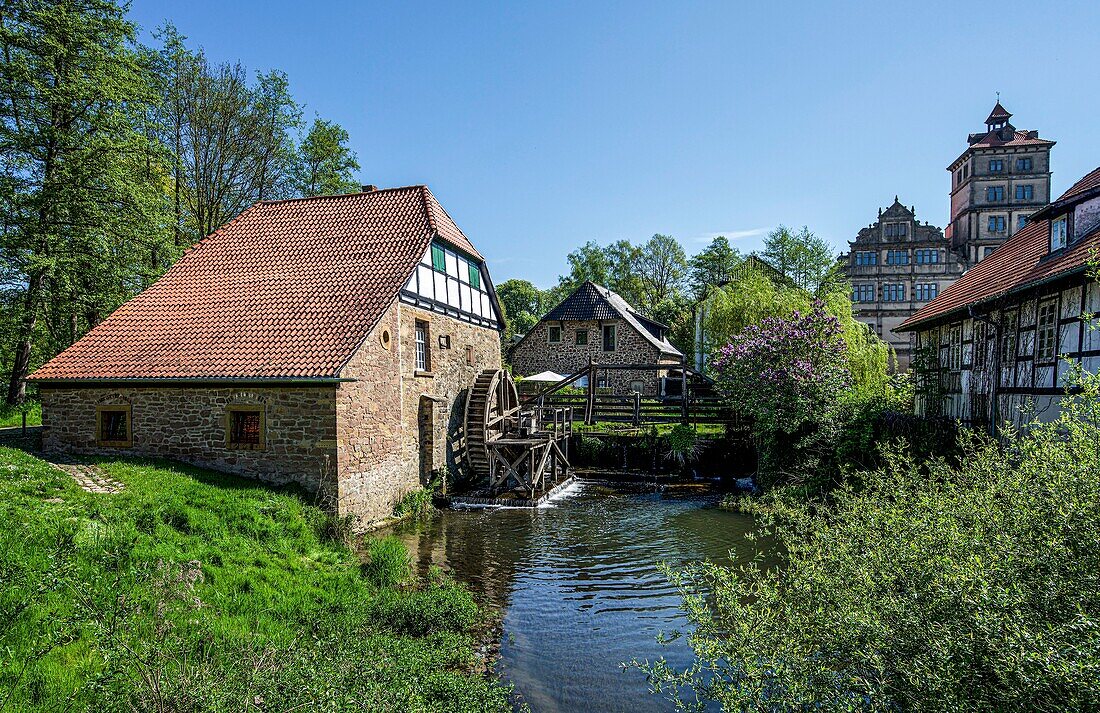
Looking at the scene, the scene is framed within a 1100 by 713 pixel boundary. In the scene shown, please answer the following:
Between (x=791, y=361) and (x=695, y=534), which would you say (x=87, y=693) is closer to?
(x=695, y=534)

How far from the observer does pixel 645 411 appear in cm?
2103

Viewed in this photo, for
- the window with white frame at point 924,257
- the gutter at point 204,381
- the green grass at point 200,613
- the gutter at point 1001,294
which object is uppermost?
the window with white frame at point 924,257

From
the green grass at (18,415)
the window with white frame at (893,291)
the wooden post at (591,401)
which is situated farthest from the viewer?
the window with white frame at (893,291)

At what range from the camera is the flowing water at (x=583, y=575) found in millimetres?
6844

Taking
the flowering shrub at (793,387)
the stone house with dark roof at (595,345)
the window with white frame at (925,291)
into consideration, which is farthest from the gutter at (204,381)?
the window with white frame at (925,291)

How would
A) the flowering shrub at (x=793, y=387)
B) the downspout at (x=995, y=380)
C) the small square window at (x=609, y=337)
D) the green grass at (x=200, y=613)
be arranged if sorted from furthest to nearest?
1. the small square window at (x=609, y=337)
2. the flowering shrub at (x=793, y=387)
3. the downspout at (x=995, y=380)
4. the green grass at (x=200, y=613)

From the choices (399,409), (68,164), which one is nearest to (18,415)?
(68,164)

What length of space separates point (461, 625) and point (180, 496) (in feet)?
16.4

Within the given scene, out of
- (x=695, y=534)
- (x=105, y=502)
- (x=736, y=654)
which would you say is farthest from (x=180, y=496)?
(x=695, y=534)

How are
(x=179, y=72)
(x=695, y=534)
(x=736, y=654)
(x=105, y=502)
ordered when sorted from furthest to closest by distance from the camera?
(x=179, y=72) < (x=695, y=534) < (x=105, y=502) < (x=736, y=654)

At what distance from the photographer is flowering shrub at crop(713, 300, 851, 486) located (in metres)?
14.2

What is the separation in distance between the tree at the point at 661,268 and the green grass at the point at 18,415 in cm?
3773

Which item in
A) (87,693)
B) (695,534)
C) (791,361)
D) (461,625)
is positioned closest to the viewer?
(87,693)

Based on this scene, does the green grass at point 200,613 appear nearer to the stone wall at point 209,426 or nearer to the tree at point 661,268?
the stone wall at point 209,426
